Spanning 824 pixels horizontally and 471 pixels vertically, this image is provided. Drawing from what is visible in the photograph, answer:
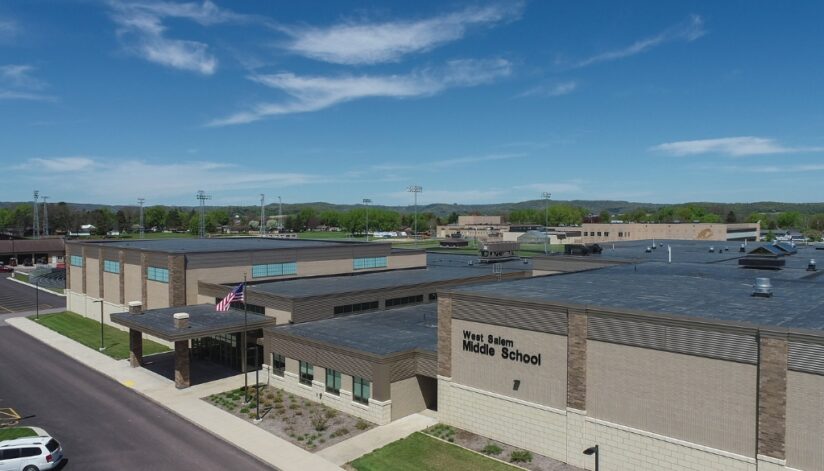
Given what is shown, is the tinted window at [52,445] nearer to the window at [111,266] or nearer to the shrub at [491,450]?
the shrub at [491,450]

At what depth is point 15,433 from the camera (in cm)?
3231

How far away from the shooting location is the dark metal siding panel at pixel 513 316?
95.8ft

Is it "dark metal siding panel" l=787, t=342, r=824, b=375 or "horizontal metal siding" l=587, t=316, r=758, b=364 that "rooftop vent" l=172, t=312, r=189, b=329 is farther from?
"dark metal siding panel" l=787, t=342, r=824, b=375

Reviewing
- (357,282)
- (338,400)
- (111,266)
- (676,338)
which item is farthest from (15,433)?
(676,338)

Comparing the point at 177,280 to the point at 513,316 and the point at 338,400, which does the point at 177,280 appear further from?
the point at 513,316

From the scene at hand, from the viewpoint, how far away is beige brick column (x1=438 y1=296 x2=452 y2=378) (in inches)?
1330

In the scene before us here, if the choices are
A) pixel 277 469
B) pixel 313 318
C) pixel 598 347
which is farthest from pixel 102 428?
pixel 598 347

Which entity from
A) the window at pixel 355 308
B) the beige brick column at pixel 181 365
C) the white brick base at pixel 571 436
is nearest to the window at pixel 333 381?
the white brick base at pixel 571 436

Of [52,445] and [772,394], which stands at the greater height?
[772,394]

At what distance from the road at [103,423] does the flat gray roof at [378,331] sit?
9.64 m

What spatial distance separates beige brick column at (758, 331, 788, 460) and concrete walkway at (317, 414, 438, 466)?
57.4 feet

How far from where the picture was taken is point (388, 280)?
58000 mm

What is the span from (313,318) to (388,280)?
46.6ft

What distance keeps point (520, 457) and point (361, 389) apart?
10.9m
